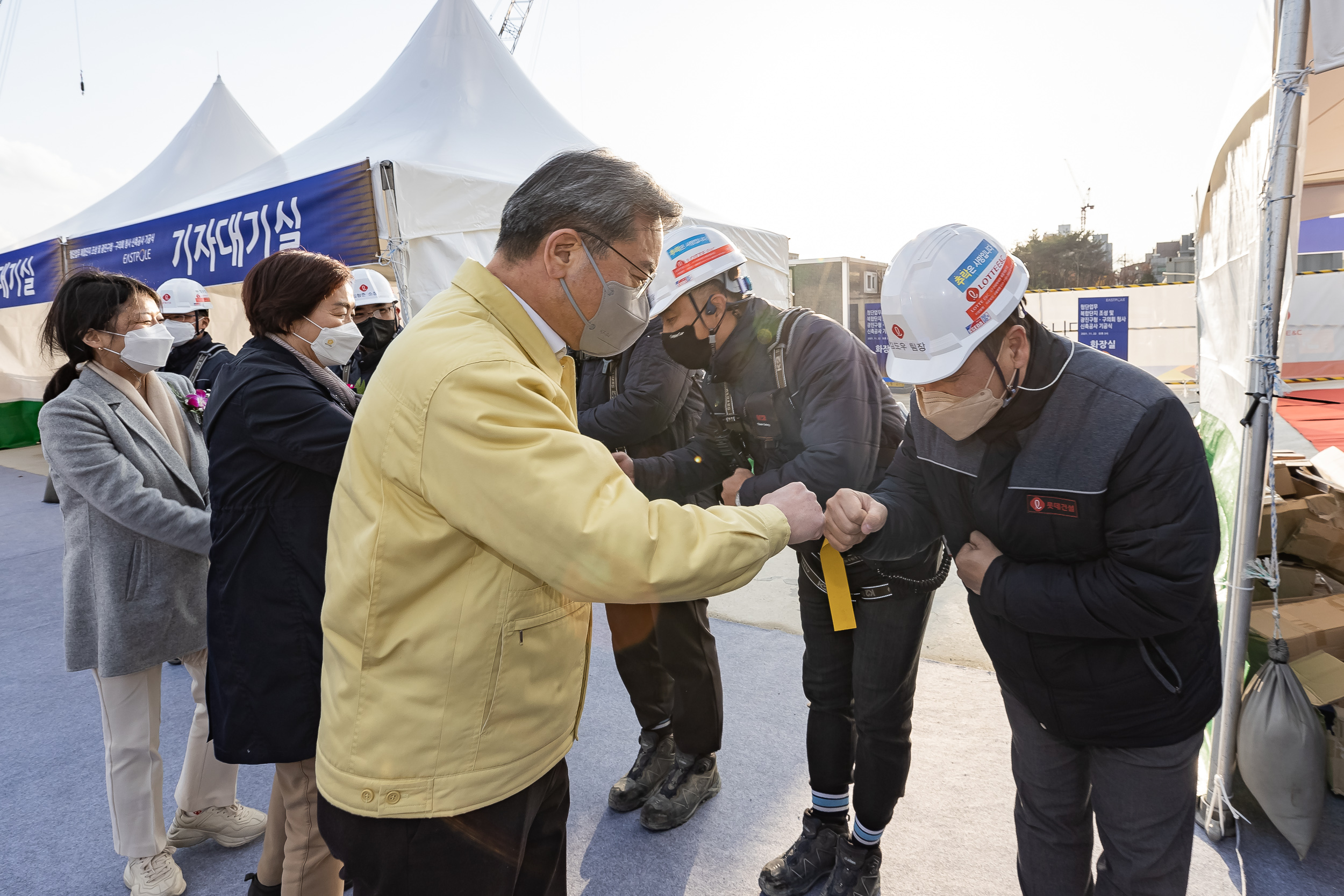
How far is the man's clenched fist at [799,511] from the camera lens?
1.45 m

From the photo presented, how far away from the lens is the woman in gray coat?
2.44 m

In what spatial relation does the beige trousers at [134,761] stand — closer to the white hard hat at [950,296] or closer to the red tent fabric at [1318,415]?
the white hard hat at [950,296]

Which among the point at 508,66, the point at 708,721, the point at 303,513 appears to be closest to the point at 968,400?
the point at 303,513

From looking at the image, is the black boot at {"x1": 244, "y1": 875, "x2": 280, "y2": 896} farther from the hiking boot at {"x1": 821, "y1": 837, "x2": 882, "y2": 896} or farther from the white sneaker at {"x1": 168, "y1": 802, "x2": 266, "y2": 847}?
the hiking boot at {"x1": 821, "y1": 837, "x2": 882, "y2": 896}

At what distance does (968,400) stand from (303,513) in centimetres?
170

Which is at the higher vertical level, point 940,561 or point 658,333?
point 658,333

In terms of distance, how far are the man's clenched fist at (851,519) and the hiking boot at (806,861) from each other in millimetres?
1158

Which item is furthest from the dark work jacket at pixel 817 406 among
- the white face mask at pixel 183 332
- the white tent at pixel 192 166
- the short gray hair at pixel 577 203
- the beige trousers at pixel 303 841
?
the white tent at pixel 192 166

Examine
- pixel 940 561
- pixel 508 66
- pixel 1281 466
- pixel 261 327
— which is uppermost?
pixel 508 66

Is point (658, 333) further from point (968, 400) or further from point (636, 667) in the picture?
point (968, 400)

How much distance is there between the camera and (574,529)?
1102mm

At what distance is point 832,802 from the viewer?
2.49m

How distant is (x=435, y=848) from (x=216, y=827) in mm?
2171

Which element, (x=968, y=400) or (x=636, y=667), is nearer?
(x=968, y=400)
